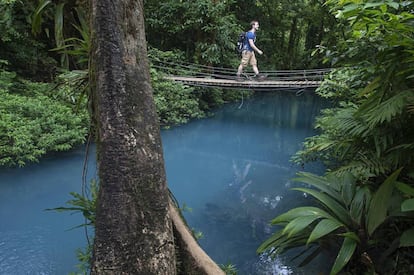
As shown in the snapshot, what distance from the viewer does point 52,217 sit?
400 centimetres

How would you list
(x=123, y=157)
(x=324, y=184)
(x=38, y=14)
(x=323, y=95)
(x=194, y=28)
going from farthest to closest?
(x=194, y=28), (x=323, y=95), (x=324, y=184), (x=38, y=14), (x=123, y=157)

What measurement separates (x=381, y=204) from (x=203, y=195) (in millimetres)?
3180

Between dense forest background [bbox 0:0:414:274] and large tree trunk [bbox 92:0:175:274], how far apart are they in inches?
10.2

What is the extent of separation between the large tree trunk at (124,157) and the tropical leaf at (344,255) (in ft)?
2.63

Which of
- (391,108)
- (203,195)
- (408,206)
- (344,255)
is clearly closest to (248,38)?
(203,195)

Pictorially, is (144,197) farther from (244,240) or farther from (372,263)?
(244,240)

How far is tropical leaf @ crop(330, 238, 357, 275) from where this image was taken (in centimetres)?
172

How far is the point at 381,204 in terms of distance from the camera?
1.75m

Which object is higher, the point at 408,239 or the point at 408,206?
the point at 408,206

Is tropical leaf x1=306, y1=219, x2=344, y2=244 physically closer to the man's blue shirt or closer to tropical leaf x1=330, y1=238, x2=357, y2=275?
tropical leaf x1=330, y1=238, x2=357, y2=275

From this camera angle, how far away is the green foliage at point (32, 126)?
4840 mm

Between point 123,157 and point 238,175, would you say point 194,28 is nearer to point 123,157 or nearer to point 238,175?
point 238,175

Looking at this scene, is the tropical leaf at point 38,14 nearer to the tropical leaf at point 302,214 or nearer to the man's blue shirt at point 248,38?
the tropical leaf at point 302,214

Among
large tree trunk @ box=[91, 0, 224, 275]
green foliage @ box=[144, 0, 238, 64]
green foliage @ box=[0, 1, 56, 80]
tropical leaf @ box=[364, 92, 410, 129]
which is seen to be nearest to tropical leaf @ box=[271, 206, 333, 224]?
tropical leaf @ box=[364, 92, 410, 129]
